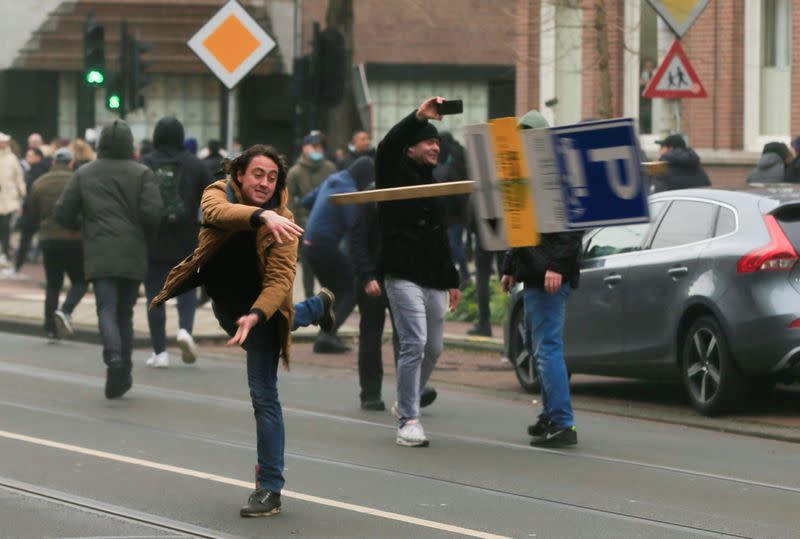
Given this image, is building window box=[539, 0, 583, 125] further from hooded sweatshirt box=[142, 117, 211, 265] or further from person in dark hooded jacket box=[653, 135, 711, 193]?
hooded sweatshirt box=[142, 117, 211, 265]

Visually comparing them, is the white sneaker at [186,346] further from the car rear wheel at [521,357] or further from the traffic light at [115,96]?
the traffic light at [115,96]

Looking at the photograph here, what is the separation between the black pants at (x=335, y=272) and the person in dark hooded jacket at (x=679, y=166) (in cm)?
326

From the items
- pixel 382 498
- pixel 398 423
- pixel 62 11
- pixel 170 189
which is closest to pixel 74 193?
pixel 170 189

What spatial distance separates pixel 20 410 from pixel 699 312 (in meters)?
4.45

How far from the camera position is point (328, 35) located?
2234 centimetres

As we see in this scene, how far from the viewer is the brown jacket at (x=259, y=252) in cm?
770

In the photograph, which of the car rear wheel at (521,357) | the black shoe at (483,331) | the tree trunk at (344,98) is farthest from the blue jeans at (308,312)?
the tree trunk at (344,98)

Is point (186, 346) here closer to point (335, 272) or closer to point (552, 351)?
point (335, 272)

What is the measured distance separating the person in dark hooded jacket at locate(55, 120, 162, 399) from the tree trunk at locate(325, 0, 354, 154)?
18794 millimetres

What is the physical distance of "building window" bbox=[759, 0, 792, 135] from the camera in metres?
23.5

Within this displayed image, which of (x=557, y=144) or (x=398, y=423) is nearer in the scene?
(x=557, y=144)

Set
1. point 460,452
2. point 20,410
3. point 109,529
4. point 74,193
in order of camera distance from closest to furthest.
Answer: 1. point 109,529
2. point 460,452
3. point 20,410
4. point 74,193

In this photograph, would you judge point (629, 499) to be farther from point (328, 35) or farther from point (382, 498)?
point (328, 35)

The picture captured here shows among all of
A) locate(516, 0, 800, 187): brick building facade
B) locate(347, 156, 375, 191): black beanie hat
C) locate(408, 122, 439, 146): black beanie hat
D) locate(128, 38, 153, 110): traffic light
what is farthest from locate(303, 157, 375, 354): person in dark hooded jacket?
locate(128, 38, 153, 110): traffic light
